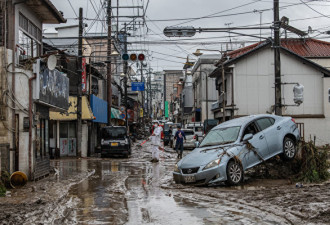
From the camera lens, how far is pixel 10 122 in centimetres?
1346

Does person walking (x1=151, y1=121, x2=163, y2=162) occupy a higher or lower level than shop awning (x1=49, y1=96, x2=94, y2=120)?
lower

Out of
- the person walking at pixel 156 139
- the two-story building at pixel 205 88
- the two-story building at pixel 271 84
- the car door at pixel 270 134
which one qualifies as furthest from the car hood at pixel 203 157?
the two-story building at pixel 205 88

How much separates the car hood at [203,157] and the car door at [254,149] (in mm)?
539

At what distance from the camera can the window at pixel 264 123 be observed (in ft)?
47.6

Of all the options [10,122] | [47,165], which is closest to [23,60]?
[10,122]

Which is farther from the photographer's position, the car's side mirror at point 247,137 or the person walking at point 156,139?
the person walking at point 156,139

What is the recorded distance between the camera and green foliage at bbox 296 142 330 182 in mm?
13381

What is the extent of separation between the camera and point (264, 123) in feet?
48.1

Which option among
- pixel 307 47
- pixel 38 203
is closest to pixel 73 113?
pixel 38 203

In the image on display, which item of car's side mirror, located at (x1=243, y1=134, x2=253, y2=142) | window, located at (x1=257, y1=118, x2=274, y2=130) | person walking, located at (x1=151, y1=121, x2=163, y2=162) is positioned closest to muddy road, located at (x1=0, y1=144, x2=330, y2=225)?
car's side mirror, located at (x1=243, y1=134, x2=253, y2=142)

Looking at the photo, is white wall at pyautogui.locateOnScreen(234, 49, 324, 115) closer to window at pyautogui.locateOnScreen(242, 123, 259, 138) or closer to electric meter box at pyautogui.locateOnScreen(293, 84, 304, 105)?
electric meter box at pyautogui.locateOnScreen(293, 84, 304, 105)

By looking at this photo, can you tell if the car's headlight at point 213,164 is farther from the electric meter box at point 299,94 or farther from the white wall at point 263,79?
the white wall at point 263,79

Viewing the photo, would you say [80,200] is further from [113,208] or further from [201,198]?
[201,198]

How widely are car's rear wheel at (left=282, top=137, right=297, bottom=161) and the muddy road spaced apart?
1.12m
